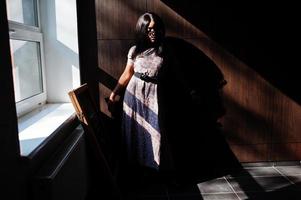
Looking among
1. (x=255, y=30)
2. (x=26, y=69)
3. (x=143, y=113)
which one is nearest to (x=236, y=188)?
(x=143, y=113)

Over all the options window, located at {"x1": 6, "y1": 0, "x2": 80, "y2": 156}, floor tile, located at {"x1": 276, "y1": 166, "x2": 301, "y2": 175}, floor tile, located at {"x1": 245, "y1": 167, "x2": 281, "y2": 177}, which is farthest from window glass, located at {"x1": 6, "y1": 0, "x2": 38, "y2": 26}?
floor tile, located at {"x1": 276, "y1": 166, "x2": 301, "y2": 175}

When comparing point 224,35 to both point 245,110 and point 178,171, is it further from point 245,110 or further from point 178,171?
point 178,171

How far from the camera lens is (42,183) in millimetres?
1466

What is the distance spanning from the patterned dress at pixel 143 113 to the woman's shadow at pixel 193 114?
0.24 meters

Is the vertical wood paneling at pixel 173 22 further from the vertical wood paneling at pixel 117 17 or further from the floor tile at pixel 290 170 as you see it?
the floor tile at pixel 290 170

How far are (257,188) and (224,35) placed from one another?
1566mm

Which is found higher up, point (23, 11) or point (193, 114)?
point (23, 11)

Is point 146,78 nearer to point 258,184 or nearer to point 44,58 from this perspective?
point 44,58

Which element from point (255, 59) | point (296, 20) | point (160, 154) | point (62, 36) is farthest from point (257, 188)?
point (62, 36)

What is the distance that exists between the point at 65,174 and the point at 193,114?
177cm

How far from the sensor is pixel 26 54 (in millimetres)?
2393

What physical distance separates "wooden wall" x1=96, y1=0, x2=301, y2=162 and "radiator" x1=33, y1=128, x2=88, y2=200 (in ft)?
3.10

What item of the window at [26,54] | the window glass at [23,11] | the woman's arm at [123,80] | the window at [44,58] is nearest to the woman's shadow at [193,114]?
the woman's arm at [123,80]

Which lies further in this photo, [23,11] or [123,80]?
[123,80]
